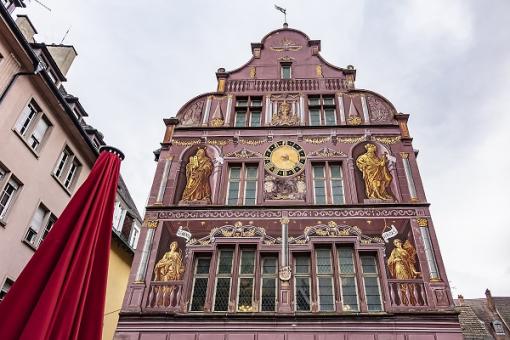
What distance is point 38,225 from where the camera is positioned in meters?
14.6

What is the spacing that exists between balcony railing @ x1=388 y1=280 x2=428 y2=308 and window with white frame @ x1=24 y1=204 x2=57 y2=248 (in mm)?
11572

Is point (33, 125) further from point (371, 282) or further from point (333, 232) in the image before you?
point (371, 282)

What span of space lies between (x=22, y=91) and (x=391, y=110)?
13.0 meters

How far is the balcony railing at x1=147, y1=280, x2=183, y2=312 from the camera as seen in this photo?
11.3 m

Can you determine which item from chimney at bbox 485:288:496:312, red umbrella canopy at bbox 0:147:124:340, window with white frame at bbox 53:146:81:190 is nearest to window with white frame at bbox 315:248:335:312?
red umbrella canopy at bbox 0:147:124:340

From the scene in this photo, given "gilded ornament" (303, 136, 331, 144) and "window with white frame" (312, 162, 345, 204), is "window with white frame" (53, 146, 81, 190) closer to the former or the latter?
"gilded ornament" (303, 136, 331, 144)

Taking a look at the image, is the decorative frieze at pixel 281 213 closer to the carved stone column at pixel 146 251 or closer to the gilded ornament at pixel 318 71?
the carved stone column at pixel 146 251

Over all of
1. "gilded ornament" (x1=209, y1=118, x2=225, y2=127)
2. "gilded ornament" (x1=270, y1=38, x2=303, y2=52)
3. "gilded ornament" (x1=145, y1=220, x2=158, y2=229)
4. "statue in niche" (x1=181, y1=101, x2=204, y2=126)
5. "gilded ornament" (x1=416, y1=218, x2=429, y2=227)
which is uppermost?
"gilded ornament" (x1=270, y1=38, x2=303, y2=52)

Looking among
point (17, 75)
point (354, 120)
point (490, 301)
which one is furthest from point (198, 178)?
point (490, 301)

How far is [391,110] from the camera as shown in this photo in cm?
1571

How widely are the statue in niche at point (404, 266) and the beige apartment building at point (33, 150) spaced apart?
35.8 feet

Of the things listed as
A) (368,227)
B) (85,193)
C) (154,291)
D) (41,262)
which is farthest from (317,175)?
(41,262)

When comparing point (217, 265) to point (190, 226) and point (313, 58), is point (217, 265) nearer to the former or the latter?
point (190, 226)

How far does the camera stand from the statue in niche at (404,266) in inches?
436
